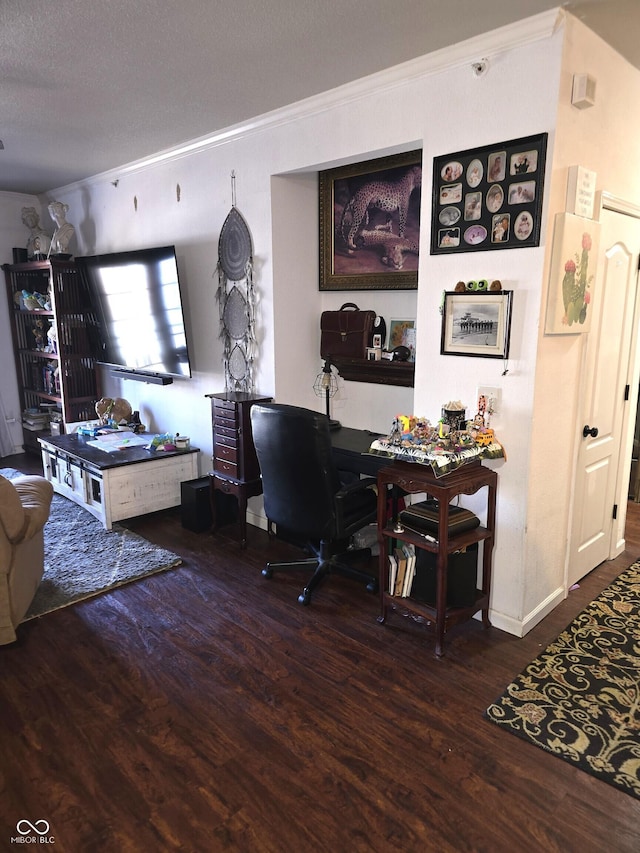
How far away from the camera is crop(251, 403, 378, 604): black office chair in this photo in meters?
2.73

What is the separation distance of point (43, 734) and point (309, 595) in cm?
134

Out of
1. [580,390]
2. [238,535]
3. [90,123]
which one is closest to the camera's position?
[580,390]

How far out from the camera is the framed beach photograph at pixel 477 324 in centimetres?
255

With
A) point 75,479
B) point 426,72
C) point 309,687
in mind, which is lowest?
point 309,687

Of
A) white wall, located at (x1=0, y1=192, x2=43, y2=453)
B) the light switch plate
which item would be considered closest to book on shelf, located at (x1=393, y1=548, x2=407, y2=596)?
the light switch plate

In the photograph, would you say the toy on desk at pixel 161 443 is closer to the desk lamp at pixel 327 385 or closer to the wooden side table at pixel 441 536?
the desk lamp at pixel 327 385

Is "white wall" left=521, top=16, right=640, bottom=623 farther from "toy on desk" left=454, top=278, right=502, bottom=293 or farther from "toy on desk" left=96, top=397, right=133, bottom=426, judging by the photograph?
"toy on desk" left=96, top=397, right=133, bottom=426

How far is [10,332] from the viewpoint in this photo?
598 centimetres

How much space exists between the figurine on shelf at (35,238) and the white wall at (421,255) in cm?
114

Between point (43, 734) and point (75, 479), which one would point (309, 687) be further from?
point (75, 479)

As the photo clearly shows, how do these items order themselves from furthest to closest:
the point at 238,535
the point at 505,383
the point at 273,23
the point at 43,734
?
the point at 238,535 < the point at 505,383 < the point at 273,23 < the point at 43,734

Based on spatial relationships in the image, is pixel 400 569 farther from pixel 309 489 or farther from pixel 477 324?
pixel 477 324

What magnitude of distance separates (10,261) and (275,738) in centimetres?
577

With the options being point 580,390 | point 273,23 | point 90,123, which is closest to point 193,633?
point 580,390
